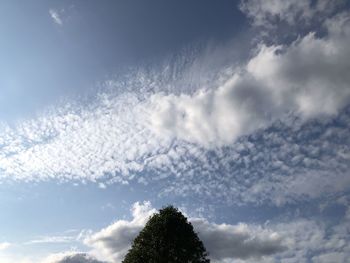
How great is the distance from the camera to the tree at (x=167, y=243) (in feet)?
185

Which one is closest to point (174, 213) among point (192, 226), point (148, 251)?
point (192, 226)

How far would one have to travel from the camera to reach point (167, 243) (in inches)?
2258

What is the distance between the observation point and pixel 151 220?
198 ft

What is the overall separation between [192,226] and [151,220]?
660cm

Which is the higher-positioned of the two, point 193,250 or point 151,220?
point 151,220

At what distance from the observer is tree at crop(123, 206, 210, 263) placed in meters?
56.3

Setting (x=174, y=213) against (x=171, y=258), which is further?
(x=174, y=213)

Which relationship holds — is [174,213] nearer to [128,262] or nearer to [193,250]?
[193,250]

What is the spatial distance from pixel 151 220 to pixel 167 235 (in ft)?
12.9

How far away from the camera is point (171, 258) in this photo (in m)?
56.1

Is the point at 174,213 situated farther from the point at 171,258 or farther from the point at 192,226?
the point at 171,258

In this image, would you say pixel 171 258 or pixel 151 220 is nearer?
pixel 171 258

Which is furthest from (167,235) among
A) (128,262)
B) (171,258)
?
(128,262)

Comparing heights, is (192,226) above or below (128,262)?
above
